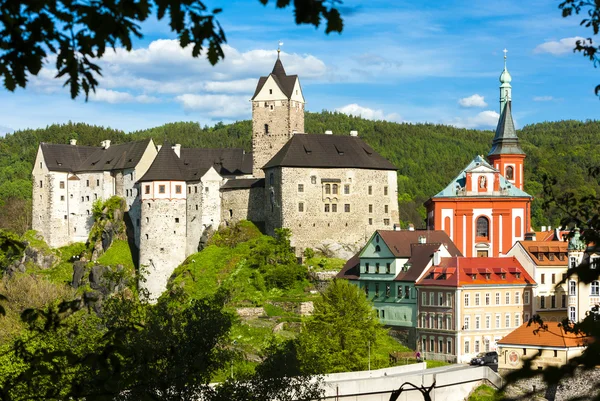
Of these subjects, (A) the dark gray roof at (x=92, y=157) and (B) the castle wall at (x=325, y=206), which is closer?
(B) the castle wall at (x=325, y=206)

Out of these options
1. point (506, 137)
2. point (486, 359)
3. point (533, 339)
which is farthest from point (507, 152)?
point (533, 339)

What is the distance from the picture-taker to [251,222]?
72.5 meters

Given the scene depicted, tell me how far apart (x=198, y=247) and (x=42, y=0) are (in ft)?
215

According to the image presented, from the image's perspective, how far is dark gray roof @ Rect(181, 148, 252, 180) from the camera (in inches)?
3044

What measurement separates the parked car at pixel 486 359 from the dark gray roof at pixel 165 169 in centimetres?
2754

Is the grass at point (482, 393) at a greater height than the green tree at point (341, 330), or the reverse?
the green tree at point (341, 330)

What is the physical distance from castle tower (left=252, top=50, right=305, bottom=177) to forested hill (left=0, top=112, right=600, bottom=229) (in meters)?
39.8

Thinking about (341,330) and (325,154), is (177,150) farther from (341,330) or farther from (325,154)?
(341,330)

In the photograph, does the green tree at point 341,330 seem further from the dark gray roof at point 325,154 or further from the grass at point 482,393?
the dark gray roof at point 325,154

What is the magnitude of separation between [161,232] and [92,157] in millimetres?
14587

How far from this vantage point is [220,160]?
78.9 metres

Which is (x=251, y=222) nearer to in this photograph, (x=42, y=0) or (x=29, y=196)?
(x=29, y=196)

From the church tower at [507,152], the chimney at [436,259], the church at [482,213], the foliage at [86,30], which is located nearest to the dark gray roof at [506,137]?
the church tower at [507,152]

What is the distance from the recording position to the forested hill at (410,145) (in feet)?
402
